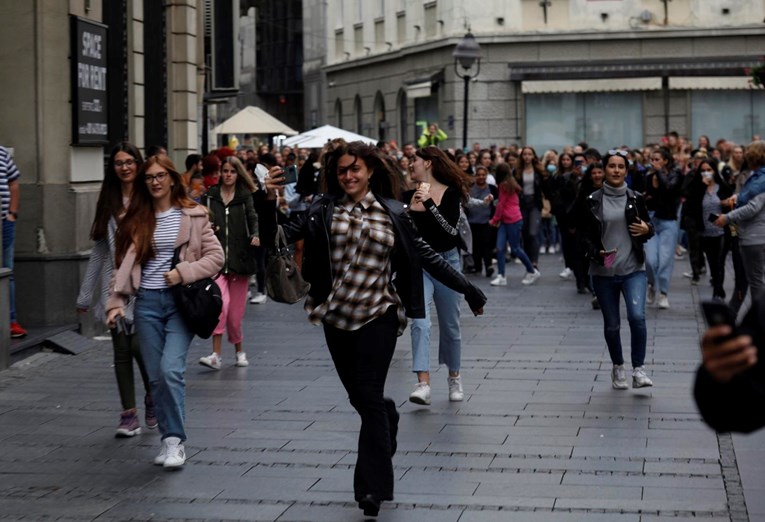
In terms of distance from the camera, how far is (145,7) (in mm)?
19250

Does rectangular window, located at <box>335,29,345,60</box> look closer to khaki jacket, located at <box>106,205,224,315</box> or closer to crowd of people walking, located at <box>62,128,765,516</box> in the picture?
crowd of people walking, located at <box>62,128,765,516</box>

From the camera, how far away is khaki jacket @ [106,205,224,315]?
8.20 metres

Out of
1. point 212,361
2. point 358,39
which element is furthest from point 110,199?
point 358,39

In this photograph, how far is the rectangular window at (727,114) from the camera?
38.5m

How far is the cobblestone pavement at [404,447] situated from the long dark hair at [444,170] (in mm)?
1506

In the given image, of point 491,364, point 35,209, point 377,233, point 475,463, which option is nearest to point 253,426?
point 475,463

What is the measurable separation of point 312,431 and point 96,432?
4.39 feet

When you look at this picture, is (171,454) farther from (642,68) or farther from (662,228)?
(642,68)

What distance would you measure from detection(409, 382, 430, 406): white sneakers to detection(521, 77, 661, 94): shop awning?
2899 cm

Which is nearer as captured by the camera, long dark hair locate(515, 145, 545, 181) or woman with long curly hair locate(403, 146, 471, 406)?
woman with long curly hair locate(403, 146, 471, 406)

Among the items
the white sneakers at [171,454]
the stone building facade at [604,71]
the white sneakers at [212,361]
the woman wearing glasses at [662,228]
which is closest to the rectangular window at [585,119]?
the stone building facade at [604,71]

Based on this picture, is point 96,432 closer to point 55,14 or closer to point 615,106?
point 55,14

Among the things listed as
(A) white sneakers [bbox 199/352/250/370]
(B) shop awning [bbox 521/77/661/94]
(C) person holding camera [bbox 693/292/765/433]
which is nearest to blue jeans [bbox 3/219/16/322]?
(A) white sneakers [bbox 199/352/250/370]

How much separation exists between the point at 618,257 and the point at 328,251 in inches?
165
